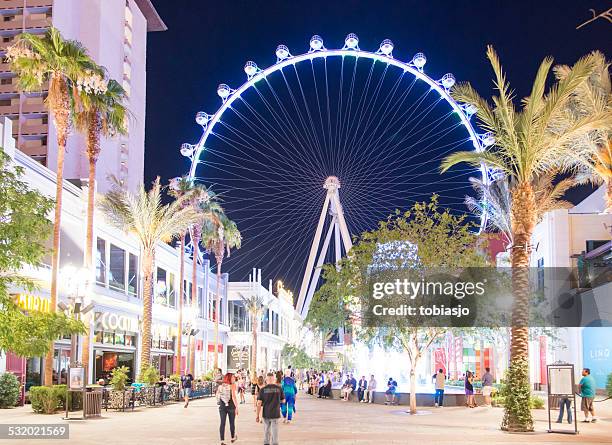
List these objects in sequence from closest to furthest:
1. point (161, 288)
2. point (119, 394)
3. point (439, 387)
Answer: point (119, 394)
point (439, 387)
point (161, 288)

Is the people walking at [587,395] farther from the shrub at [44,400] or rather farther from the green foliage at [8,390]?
the green foliage at [8,390]

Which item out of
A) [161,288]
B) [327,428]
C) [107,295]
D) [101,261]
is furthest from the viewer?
[161,288]

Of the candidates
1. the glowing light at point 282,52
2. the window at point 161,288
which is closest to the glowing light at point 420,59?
the glowing light at point 282,52

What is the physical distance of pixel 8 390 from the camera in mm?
31203

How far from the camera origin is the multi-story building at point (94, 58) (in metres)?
80.2

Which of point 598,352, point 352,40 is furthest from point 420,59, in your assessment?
point 598,352

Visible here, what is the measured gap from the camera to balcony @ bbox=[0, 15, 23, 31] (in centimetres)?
8219

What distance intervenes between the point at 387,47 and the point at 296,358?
5069 centimetres

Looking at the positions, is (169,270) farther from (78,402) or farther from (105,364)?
(78,402)

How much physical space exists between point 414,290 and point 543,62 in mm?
14017

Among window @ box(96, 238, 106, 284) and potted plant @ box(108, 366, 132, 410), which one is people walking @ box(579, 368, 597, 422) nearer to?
potted plant @ box(108, 366, 132, 410)

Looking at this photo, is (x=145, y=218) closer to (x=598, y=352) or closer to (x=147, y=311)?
(x=147, y=311)

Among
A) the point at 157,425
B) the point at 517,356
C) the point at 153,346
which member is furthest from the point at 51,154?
the point at 517,356

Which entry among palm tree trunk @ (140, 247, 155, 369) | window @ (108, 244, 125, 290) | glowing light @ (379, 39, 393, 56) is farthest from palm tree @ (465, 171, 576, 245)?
window @ (108, 244, 125, 290)
